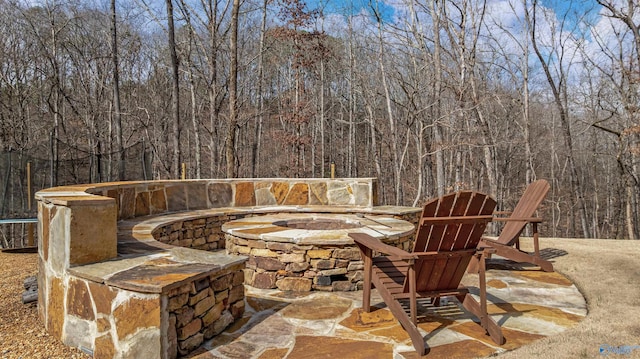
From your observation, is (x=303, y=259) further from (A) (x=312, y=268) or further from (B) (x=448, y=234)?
(B) (x=448, y=234)

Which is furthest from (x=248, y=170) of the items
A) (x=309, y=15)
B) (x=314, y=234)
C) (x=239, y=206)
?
(x=314, y=234)

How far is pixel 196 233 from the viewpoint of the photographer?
5.42 m

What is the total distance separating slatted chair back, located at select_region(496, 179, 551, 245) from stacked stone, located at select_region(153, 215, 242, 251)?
381cm

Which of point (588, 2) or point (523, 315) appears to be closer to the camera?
point (523, 315)

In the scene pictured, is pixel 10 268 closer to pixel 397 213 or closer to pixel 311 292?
pixel 311 292

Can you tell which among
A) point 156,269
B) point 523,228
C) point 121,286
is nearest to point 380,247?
point 156,269

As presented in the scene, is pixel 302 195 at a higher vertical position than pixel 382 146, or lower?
lower

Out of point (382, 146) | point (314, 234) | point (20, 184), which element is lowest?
point (314, 234)

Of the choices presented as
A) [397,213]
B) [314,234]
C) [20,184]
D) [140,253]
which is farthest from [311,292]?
[20,184]

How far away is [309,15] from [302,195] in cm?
836

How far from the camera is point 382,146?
19.5 meters

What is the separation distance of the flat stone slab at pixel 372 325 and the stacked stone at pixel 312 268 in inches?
4.7

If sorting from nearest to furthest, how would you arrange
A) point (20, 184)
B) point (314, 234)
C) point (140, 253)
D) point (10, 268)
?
point (140, 253)
point (314, 234)
point (10, 268)
point (20, 184)

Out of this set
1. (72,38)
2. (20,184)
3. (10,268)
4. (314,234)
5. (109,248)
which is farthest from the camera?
(72,38)
